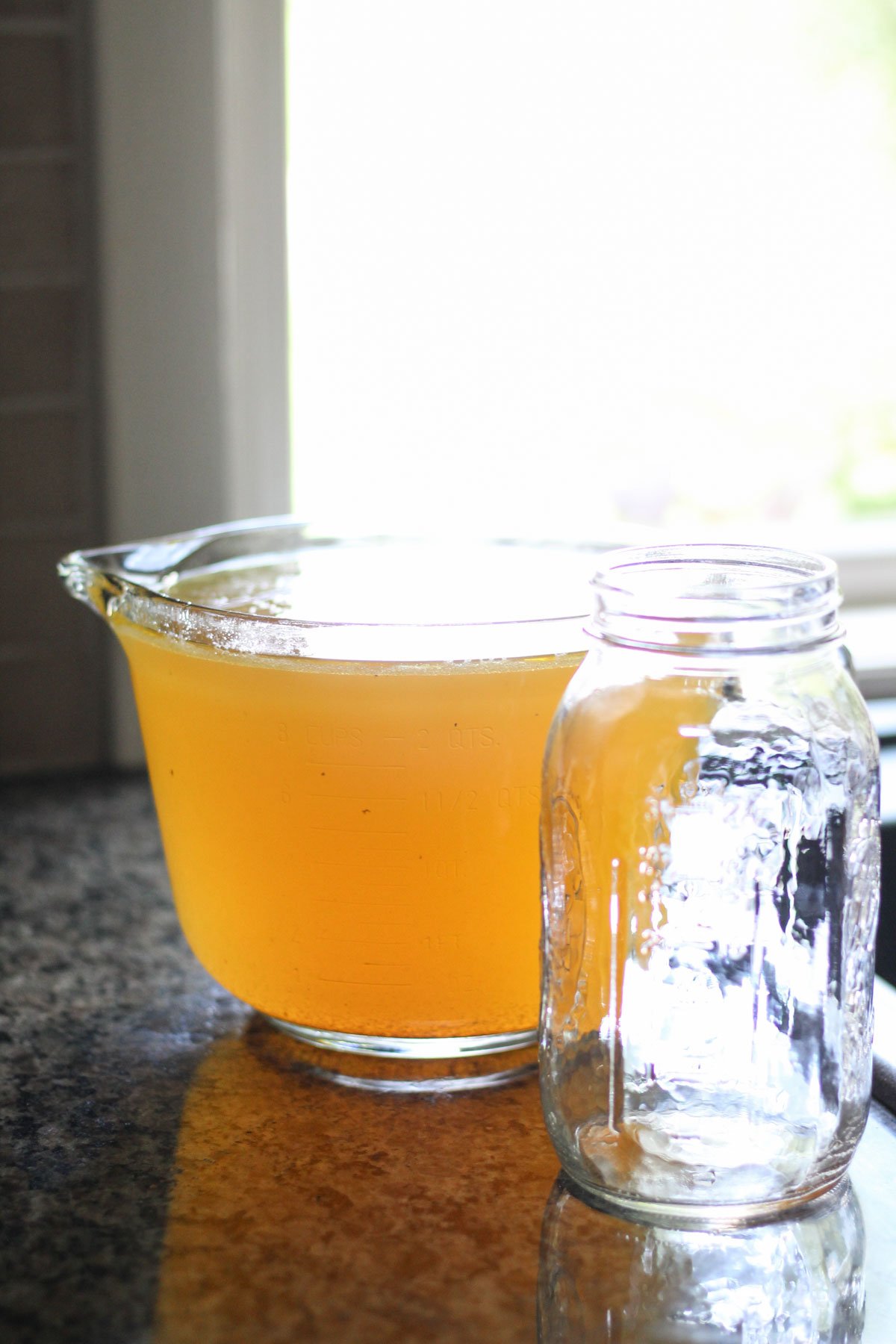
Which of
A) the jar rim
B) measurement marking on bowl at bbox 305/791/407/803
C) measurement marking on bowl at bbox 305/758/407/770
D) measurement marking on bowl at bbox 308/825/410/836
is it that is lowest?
measurement marking on bowl at bbox 308/825/410/836

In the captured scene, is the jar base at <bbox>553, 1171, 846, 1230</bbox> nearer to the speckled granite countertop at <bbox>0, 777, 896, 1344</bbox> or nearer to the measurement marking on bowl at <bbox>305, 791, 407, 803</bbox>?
the speckled granite countertop at <bbox>0, 777, 896, 1344</bbox>

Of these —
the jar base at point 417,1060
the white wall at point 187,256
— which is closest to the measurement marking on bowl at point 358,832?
the jar base at point 417,1060

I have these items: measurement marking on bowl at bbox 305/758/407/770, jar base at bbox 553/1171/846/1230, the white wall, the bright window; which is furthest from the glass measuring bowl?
the bright window

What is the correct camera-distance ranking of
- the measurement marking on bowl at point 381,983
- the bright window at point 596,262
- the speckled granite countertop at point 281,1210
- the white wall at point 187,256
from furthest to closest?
the bright window at point 596,262 < the white wall at point 187,256 < the measurement marking on bowl at point 381,983 < the speckled granite countertop at point 281,1210

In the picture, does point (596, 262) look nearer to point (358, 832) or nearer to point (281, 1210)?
point (358, 832)

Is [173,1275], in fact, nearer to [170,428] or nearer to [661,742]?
[661,742]

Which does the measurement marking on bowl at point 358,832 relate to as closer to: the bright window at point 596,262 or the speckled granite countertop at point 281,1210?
the speckled granite countertop at point 281,1210

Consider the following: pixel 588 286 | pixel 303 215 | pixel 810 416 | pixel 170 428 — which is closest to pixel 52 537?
pixel 170 428
